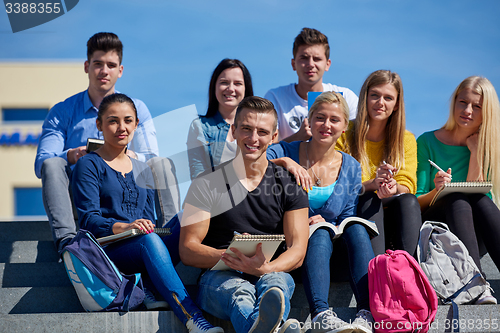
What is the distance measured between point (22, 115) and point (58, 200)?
69.5 ft

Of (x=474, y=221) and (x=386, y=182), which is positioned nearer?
(x=386, y=182)

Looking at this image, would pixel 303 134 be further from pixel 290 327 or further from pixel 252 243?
pixel 290 327

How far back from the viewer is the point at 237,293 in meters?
2.50

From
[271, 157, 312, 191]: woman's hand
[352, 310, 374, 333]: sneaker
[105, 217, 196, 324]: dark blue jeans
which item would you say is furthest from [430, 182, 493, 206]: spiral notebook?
[105, 217, 196, 324]: dark blue jeans

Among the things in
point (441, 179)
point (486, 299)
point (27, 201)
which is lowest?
point (27, 201)

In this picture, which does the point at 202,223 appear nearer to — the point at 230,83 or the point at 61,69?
the point at 230,83

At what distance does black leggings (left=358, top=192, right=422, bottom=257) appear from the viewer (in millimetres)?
3061

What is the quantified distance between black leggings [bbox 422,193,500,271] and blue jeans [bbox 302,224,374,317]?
26.1 inches

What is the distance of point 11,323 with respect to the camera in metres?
2.56

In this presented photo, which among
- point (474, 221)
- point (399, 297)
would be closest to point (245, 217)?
point (399, 297)

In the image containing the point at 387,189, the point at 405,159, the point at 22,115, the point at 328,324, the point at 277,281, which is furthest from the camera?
the point at 22,115

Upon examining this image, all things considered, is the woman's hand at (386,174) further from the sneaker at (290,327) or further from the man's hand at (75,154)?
the man's hand at (75,154)

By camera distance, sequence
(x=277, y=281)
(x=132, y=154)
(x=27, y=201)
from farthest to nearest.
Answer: (x=27, y=201) → (x=132, y=154) → (x=277, y=281)

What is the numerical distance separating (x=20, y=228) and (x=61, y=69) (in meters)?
20.4
